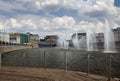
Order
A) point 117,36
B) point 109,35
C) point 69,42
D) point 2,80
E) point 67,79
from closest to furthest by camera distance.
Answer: point 2,80
point 67,79
point 109,35
point 117,36
point 69,42

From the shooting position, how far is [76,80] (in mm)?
20891

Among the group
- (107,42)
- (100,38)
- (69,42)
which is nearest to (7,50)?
(107,42)

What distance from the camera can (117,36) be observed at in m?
166

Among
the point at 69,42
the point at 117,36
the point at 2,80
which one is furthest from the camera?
the point at 69,42

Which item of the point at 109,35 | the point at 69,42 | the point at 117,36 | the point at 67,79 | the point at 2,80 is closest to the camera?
the point at 2,80

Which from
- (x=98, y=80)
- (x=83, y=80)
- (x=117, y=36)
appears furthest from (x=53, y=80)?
(x=117, y=36)

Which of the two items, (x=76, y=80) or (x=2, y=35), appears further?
(x=2, y=35)

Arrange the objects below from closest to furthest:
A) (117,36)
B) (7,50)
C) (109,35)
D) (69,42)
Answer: (109,35)
(7,50)
(117,36)
(69,42)

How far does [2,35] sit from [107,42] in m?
114

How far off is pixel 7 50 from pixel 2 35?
253 feet

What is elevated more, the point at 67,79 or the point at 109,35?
the point at 109,35

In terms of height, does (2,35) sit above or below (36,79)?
above

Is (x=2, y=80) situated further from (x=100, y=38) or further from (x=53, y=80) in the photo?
(x=100, y=38)

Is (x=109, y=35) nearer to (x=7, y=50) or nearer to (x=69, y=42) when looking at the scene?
(x=7, y=50)
